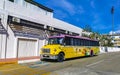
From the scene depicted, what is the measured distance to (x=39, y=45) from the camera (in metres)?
25.7

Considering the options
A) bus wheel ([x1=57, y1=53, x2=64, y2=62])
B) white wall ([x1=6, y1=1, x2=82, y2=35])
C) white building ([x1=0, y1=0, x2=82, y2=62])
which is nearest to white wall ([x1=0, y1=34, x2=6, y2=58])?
white building ([x1=0, y1=0, x2=82, y2=62])

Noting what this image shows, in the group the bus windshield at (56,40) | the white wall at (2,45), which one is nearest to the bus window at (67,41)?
the bus windshield at (56,40)

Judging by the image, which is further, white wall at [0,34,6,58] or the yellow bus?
the yellow bus

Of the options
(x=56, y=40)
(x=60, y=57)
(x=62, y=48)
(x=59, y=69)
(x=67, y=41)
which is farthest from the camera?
(x=67, y=41)

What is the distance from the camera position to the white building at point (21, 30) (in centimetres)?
1913

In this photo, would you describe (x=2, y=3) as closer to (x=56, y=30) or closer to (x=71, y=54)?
(x=71, y=54)

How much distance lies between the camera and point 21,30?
21625 millimetres

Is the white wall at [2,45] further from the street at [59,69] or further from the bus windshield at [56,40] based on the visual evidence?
the bus windshield at [56,40]

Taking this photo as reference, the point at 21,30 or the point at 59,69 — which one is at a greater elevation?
the point at 21,30

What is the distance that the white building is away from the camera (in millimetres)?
19131

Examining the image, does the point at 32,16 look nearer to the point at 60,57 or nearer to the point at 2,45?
the point at 2,45

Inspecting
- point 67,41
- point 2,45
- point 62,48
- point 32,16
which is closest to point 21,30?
point 32,16

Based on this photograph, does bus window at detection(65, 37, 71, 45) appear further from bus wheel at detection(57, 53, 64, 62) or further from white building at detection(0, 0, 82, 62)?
white building at detection(0, 0, 82, 62)

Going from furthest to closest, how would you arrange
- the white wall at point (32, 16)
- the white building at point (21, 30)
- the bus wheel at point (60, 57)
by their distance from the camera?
the white wall at point (32, 16) → the bus wheel at point (60, 57) → the white building at point (21, 30)
